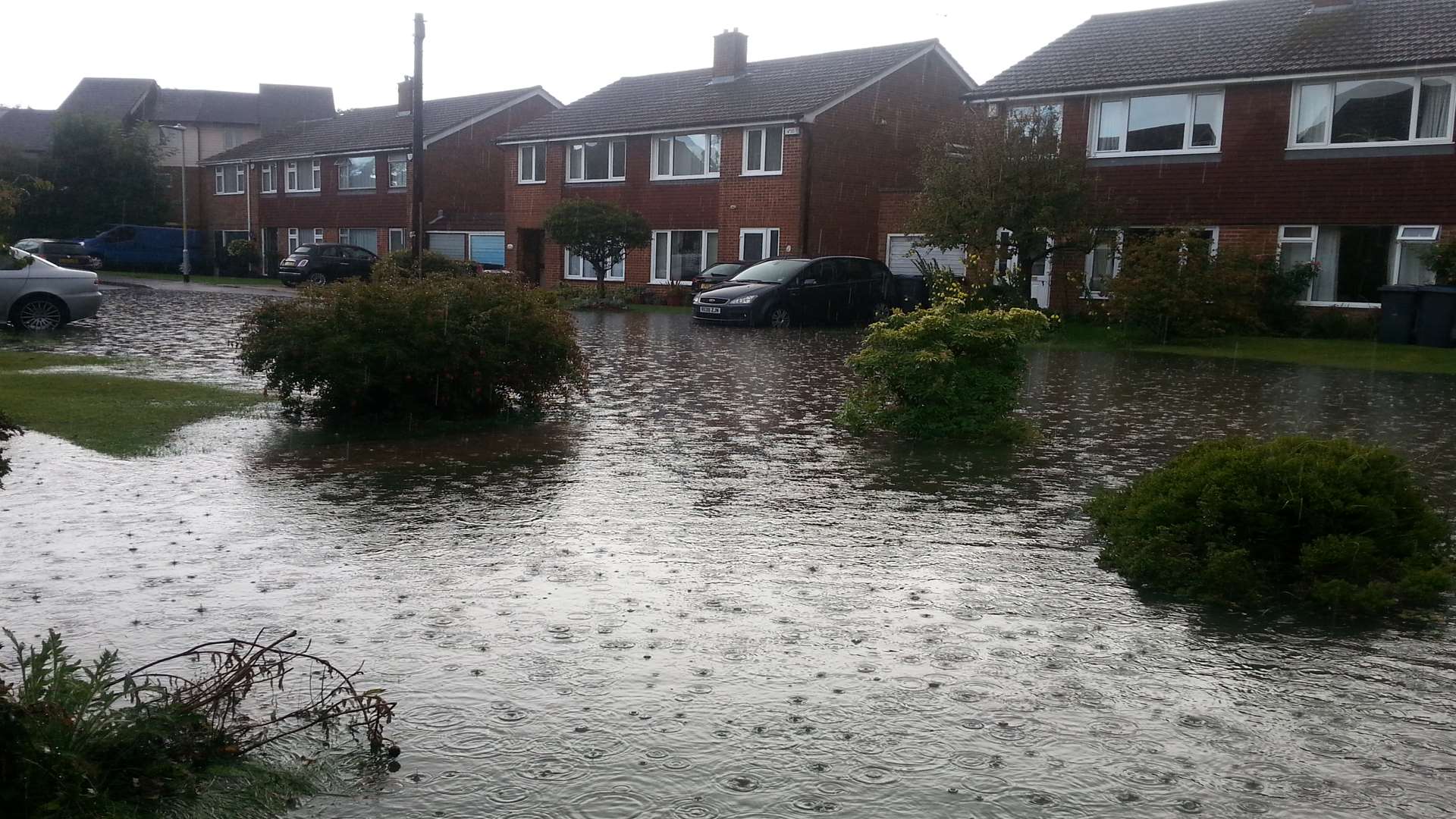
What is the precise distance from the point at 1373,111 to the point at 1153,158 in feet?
14.7

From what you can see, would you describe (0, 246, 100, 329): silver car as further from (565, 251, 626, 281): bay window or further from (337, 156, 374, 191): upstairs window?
(337, 156, 374, 191): upstairs window

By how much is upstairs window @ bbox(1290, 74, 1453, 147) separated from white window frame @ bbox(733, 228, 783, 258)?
46.6 feet

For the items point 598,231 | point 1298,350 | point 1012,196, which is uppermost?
point 1012,196

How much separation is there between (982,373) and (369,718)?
7.90 meters

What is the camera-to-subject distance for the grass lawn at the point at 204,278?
46.1m

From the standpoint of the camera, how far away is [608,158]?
41.3 metres

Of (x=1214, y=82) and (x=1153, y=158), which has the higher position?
(x=1214, y=82)

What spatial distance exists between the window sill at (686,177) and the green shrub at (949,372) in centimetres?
2704

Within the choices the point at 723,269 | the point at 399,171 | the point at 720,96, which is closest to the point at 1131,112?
the point at 723,269

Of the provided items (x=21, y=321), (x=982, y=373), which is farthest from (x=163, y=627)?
(x=21, y=321)

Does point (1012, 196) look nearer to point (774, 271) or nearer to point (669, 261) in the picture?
point (774, 271)

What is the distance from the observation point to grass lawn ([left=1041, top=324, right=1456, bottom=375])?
20406mm

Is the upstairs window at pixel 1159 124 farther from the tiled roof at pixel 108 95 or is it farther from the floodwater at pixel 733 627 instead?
the tiled roof at pixel 108 95

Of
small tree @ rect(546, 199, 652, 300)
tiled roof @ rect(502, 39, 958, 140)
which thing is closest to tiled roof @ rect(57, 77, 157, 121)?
tiled roof @ rect(502, 39, 958, 140)
